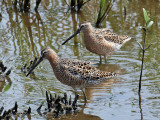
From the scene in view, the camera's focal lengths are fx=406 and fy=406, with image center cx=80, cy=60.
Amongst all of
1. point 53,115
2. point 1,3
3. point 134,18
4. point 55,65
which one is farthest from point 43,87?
point 1,3

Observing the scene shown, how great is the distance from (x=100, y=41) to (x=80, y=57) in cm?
44

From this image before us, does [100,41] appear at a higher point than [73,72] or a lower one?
higher

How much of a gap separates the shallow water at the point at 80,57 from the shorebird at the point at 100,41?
8.1 inches

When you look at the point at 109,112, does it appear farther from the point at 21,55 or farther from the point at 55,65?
the point at 21,55

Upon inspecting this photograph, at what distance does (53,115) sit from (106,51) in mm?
2435

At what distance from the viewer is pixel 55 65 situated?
532 cm

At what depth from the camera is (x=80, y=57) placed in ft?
23.1

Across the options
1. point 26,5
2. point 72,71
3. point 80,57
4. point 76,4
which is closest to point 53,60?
point 72,71

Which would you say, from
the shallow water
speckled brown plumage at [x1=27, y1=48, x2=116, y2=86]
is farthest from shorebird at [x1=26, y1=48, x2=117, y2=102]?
the shallow water

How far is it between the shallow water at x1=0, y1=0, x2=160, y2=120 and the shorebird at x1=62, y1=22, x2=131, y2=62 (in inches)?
8.1

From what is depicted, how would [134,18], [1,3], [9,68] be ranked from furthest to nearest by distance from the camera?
[1,3] < [134,18] < [9,68]

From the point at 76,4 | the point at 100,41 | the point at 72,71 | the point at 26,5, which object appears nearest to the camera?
Result: the point at 72,71

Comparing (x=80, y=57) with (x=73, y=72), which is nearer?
(x=73, y=72)

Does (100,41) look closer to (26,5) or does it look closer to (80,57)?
(80,57)
